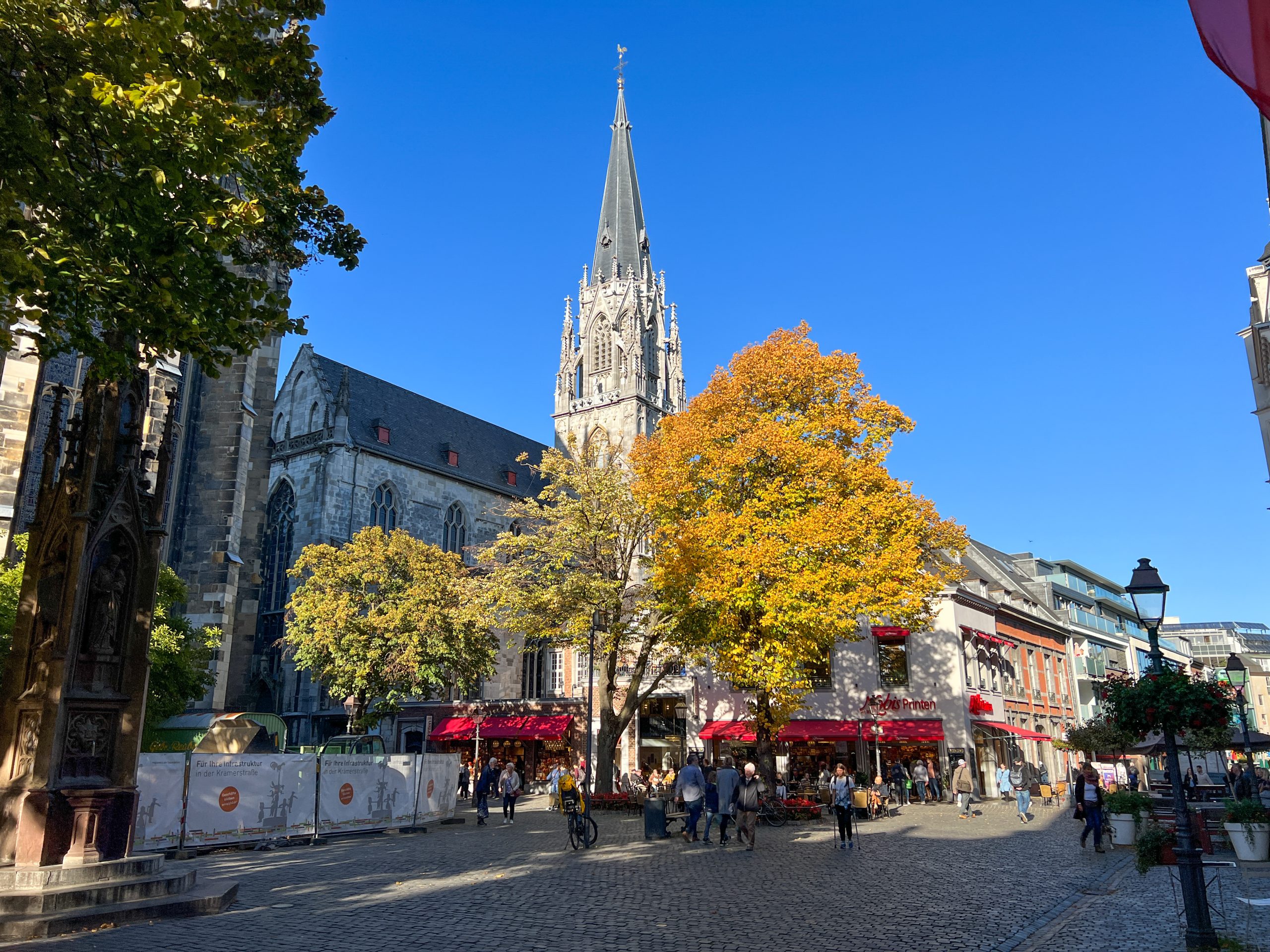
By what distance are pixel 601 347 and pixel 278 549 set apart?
2662 cm

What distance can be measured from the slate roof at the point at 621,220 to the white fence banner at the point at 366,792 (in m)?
50.2

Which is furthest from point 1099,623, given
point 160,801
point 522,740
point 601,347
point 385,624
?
point 160,801

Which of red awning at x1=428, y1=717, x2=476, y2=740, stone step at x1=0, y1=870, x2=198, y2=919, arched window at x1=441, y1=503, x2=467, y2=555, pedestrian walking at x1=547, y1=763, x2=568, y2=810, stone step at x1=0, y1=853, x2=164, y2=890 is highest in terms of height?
arched window at x1=441, y1=503, x2=467, y2=555

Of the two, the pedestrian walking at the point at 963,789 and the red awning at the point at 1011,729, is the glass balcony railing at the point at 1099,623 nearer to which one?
the red awning at the point at 1011,729

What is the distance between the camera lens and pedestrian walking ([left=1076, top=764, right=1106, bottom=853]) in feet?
49.4

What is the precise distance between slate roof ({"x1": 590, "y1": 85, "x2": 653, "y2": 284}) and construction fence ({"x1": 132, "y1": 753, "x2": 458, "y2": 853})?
164 feet

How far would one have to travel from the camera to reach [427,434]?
5394 cm

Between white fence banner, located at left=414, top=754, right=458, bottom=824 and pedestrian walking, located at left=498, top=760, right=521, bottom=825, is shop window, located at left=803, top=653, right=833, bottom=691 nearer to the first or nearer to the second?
pedestrian walking, located at left=498, top=760, right=521, bottom=825

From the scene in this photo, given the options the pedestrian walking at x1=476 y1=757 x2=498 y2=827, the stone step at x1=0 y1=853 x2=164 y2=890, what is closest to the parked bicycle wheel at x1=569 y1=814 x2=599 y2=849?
the pedestrian walking at x1=476 y1=757 x2=498 y2=827

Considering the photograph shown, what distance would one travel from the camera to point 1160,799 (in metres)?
17.7

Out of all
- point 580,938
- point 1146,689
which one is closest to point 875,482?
point 1146,689

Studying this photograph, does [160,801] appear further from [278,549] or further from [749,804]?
[278,549]

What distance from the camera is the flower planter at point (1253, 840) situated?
494 inches

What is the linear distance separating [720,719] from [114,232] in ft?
100
